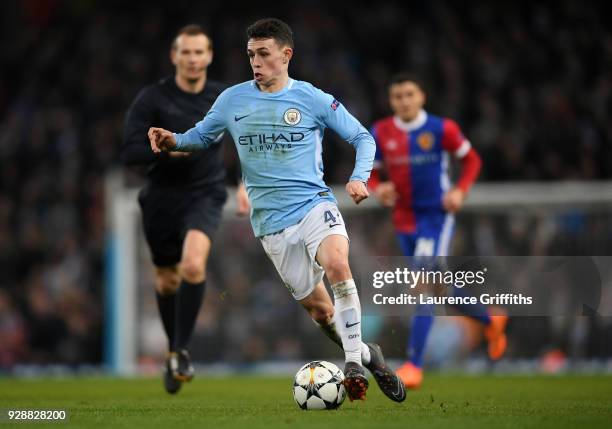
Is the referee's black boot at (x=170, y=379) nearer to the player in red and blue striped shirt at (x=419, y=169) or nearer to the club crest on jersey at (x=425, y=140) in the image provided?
the player in red and blue striped shirt at (x=419, y=169)

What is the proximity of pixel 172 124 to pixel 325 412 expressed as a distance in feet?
9.81

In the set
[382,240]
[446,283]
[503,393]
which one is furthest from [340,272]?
[382,240]

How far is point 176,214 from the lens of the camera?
8438 mm

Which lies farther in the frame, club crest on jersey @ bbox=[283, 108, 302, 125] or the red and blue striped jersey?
the red and blue striped jersey

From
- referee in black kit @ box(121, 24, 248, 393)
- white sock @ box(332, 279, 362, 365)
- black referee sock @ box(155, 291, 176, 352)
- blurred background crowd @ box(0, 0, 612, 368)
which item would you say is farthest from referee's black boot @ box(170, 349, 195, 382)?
blurred background crowd @ box(0, 0, 612, 368)

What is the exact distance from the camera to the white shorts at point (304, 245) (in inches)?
248

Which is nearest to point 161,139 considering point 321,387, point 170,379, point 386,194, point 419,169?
point 321,387

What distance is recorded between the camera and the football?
6188 millimetres

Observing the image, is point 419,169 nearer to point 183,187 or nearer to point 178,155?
point 183,187

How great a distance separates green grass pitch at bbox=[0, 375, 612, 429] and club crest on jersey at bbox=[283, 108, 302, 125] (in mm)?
1580

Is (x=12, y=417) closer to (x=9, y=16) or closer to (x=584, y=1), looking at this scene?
(x=584, y=1)

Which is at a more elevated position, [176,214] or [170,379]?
[176,214]

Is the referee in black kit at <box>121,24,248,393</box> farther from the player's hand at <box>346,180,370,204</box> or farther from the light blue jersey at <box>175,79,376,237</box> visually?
the player's hand at <box>346,180,370,204</box>

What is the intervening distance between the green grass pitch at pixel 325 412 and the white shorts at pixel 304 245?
0.74 m
